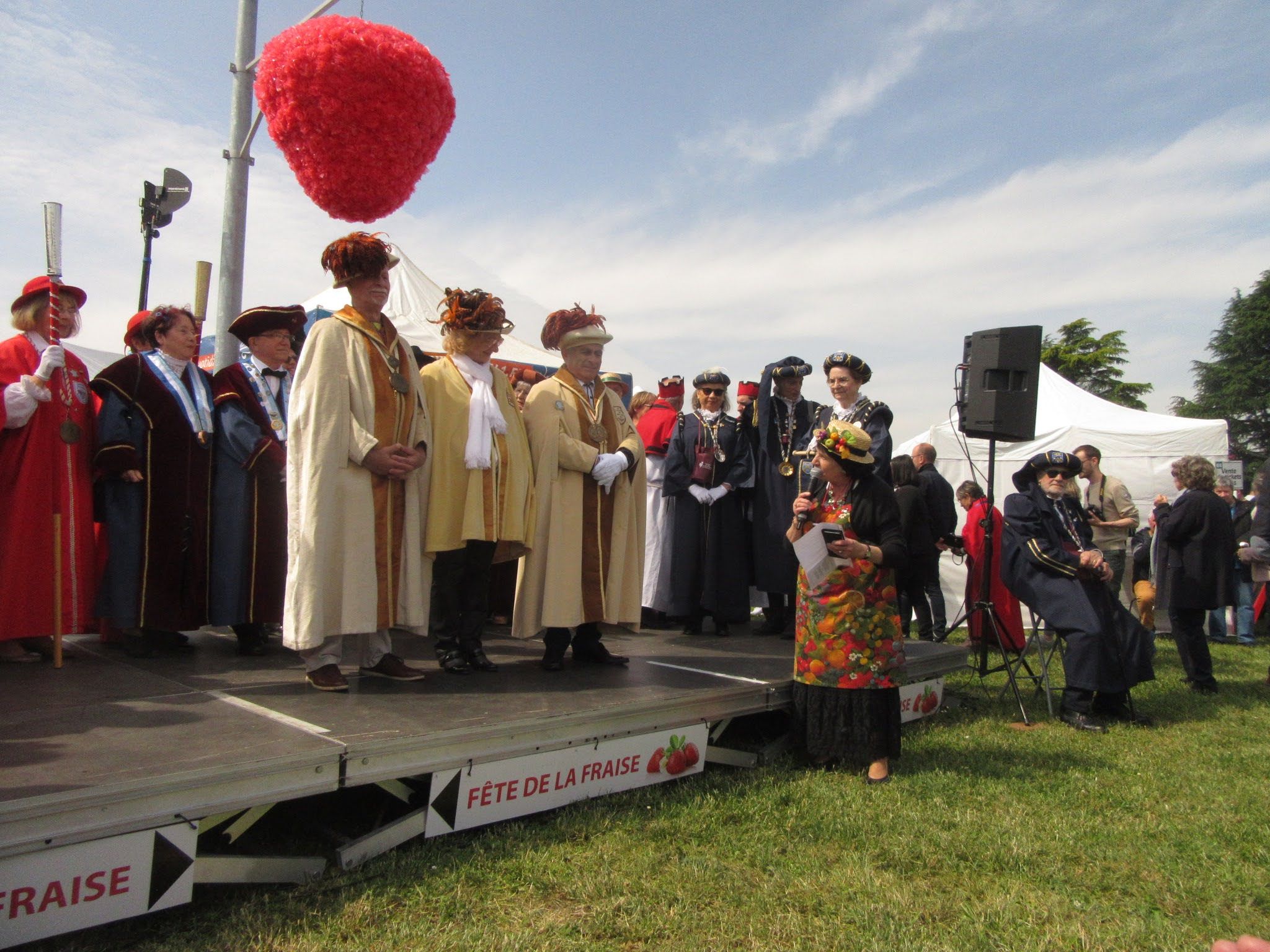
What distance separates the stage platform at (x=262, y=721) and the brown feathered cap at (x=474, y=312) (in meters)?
1.61

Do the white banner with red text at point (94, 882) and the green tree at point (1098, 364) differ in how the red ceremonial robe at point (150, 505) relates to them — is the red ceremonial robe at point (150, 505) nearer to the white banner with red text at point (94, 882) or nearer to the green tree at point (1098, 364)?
the white banner with red text at point (94, 882)

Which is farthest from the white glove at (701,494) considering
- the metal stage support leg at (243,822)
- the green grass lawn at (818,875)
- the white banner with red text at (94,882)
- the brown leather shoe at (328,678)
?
the white banner with red text at (94,882)

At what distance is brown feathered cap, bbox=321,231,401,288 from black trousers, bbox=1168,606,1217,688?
6.45 meters

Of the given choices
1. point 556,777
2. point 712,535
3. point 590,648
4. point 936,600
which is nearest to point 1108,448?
point 936,600

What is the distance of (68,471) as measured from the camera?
14.8ft

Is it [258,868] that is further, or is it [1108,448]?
[1108,448]

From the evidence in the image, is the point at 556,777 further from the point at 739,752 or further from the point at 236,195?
the point at 236,195

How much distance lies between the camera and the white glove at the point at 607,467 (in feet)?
15.2

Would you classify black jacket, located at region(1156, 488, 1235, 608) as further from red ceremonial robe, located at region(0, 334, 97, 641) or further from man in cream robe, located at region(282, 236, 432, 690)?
red ceremonial robe, located at region(0, 334, 97, 641)

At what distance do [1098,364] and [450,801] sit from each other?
167 ft

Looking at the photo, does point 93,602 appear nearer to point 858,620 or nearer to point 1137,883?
point 858,620

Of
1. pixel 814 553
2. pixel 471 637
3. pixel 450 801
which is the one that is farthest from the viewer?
pixel 471 637

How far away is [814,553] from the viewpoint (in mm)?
3979

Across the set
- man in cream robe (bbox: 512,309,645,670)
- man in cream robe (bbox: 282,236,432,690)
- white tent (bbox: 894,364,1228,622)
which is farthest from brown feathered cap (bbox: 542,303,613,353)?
white tent (bbox: 894,364,1228,622)
